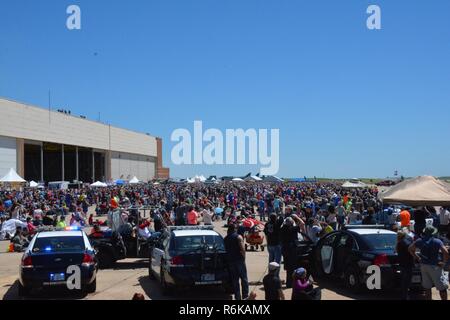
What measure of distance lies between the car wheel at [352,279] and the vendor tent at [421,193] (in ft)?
16.8

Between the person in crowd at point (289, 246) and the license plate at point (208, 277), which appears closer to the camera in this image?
the license plate at point (208, 277)

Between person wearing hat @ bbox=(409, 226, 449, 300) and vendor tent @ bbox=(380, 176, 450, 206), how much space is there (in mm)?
5892

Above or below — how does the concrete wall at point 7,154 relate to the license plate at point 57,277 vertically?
above

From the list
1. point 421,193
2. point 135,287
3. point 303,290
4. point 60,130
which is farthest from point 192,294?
point 60,130

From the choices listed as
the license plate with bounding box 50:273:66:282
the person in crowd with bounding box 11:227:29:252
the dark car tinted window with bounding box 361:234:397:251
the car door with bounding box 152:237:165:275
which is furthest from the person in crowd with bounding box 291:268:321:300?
the person in crowd with bounding box 11:227:29:252

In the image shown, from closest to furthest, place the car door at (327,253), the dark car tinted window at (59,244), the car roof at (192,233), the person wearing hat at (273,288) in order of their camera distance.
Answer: the person wearing hat at (273,288), the dark car tinted window at (59,244), the car roof at (192,233), the car door at (327,253)

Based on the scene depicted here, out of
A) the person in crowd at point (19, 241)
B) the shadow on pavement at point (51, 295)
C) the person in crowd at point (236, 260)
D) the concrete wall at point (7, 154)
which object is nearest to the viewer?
the person in crowd at point (236, 260)

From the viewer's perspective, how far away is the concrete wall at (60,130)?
62509 millimetres

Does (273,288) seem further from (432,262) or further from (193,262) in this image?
(432,262)

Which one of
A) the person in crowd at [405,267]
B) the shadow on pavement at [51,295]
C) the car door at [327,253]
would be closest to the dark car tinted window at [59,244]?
the shadow on pavement at [51,295]

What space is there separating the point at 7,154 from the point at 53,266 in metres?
55.4

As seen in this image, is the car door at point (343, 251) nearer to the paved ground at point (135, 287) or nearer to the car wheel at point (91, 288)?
the paved ground at point (135, 287)
